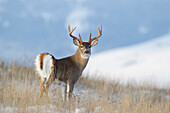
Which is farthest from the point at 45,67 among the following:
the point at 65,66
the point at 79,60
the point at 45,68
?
the point at 79,60

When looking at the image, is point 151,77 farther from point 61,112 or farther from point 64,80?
point 61,112

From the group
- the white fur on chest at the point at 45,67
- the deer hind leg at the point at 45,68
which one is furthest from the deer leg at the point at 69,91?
the white fur on chest at the point at 45,67

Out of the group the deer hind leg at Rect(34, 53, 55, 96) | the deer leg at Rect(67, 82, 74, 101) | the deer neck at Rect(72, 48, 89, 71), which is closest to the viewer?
the deer hind leg at Rect(34, 53, 55, 96)

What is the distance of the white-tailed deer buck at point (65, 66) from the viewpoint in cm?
706

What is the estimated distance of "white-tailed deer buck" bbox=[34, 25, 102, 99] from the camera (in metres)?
7.06

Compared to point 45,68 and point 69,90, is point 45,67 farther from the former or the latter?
point 69,90

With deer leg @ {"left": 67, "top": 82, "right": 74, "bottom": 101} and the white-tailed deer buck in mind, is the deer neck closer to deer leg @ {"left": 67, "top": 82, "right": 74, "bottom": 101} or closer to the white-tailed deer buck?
the white-tailed deer buck

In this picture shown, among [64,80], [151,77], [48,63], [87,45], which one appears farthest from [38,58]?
[151,77]

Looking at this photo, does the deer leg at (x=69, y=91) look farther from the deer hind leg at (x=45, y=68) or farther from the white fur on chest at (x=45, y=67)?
the white fur on chest at (x=45, y=67)

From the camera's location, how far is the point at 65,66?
25.5 ft

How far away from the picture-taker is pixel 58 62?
759cm

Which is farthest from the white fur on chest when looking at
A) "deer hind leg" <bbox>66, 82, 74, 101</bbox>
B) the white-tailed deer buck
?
"deer hind leg" <bbox>66, 82, 74, 101</bbox>

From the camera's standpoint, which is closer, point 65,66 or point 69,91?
point 69,91

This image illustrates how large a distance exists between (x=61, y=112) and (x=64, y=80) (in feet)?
4.32
